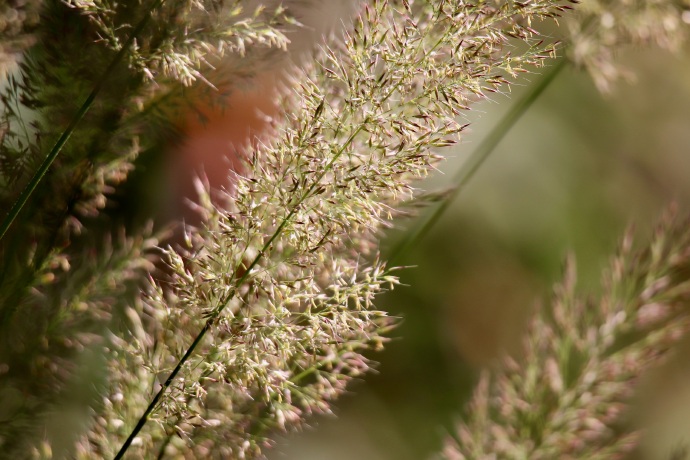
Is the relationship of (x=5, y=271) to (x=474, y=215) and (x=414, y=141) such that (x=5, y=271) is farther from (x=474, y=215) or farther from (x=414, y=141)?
(x=474, y=215)

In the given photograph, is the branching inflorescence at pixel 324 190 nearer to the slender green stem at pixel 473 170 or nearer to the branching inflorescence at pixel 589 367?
the slender green stem at pixel 473 170

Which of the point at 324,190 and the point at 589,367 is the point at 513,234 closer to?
the point at 589,367

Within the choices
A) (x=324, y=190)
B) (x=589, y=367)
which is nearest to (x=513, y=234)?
(x=589, y=367)

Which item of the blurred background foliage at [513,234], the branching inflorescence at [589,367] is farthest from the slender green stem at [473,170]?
the blurred background foliage at [513,234]

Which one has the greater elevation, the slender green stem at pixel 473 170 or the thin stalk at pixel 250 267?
the slender green stem at pixel 473 170

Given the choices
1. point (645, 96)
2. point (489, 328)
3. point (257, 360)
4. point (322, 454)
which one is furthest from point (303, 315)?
point (645, 96)

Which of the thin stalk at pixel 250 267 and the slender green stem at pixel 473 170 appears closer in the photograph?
the thin stalk at pixel 250 267

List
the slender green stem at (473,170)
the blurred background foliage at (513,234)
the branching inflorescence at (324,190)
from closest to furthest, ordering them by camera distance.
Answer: the branching inflorescence at (324,190)
the slender green stem at (473,170)
the blurred background foliage at (513,234)

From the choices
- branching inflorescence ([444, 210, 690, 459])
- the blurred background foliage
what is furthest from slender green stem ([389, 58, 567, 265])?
the blurred background foliage
